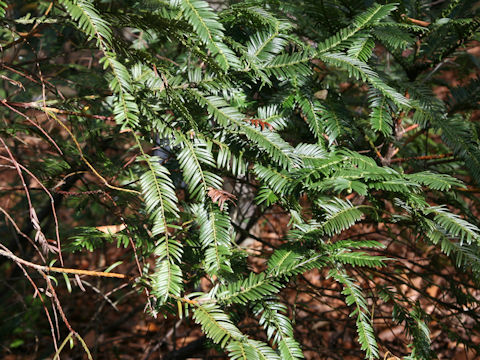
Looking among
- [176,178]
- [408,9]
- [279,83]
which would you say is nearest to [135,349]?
[176,178]

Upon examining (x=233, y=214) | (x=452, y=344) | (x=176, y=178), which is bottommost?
(x=452, y=344)

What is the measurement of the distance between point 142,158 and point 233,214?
116 centimetres

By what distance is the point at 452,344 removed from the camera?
2.70 meters

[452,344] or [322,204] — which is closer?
[322,204]

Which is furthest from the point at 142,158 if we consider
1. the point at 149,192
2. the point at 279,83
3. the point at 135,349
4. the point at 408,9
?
the point at 135,349

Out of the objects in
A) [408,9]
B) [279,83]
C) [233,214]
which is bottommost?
[233,214]

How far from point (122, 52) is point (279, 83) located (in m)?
0.49

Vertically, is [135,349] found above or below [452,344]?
below

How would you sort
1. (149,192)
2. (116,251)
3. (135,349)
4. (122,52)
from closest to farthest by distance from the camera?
(149,192)
(122,52)
(135,349)
(116,251)

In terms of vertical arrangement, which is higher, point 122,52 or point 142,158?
point 122,52

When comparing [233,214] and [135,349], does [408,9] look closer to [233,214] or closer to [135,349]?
[233,214]

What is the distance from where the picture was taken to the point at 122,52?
1166mm

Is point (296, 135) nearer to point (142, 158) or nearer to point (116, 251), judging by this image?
point (142, 158)

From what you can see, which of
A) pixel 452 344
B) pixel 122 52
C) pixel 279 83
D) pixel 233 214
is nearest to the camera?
pixel 122 52
